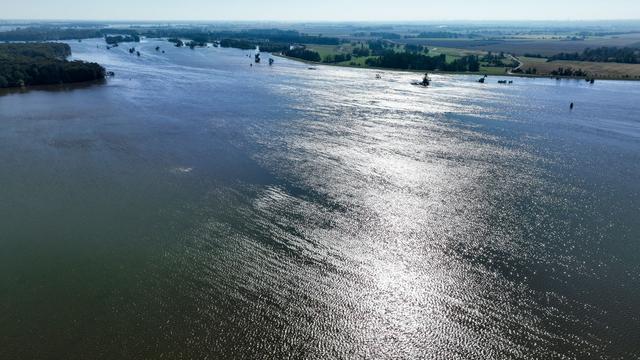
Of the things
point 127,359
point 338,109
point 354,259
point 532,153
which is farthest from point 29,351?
point 338,109

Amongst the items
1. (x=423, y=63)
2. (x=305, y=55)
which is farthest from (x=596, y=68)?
(x=305, y=55)

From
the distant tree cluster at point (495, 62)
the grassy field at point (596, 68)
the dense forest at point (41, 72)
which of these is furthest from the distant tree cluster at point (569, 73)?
the dense forest at point (41, 72)

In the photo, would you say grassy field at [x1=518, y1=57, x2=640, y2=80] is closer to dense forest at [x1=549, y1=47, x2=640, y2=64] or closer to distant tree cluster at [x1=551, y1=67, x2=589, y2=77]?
distant tree cluster at [x1=551, y1=67, x2=589, y2=77]

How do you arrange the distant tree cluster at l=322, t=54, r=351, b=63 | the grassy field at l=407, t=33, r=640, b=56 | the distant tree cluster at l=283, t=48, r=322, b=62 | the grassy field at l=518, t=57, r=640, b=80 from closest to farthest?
1. the grassy field at l=518, t=57, r=640, b=80
2. the distant tree cluster at l=322, t=54, r=351, b=63
3. the distant tree cluster at l=283, t=48, r=322, b=62
4. the grassy field at l=407, t=33, r=640, b=56

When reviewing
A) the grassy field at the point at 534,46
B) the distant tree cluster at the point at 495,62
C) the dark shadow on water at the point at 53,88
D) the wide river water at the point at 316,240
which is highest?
the grassy field at the point at 534,46

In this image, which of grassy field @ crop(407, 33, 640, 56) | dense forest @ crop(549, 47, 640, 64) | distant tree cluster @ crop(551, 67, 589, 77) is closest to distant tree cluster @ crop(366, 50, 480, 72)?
distant tree cluster @ crop(551, 67, 589, 77)

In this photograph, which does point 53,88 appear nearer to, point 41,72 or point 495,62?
point 41,72

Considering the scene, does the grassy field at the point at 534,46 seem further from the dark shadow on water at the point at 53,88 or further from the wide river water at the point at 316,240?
the dark shadow on water at the point at 53,88

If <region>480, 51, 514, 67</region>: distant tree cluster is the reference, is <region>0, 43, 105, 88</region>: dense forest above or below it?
above
